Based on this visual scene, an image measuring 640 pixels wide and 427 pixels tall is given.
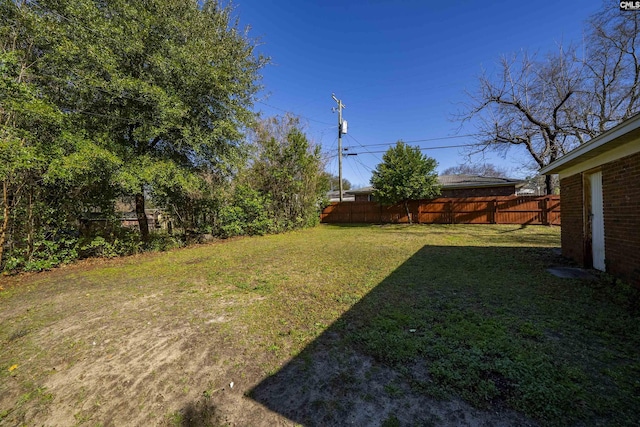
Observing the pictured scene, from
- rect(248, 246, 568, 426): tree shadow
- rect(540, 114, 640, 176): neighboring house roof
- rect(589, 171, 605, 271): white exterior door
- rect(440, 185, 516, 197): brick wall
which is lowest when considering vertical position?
rect(248, 246, 568, 426): tree shadow

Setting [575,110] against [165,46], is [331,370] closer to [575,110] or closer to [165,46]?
[165,46]

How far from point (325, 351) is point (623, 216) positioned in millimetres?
4853

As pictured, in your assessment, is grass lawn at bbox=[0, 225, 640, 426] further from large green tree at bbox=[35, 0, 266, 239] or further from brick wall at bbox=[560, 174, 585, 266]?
large green tree at bbox=[35, 0, 266, 239]

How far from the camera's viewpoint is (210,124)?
759 centimetres

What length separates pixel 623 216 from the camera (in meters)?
3.76

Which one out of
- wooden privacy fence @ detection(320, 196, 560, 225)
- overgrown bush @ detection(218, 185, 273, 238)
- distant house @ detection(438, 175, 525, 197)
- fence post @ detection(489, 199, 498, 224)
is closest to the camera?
overgrown bush @ detection(218, 185, 273, 238)

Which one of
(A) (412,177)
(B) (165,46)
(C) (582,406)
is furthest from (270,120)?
(C) (582,406)

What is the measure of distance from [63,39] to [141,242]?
495cm

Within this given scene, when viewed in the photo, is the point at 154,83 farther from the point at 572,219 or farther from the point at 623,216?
the point at 572,219

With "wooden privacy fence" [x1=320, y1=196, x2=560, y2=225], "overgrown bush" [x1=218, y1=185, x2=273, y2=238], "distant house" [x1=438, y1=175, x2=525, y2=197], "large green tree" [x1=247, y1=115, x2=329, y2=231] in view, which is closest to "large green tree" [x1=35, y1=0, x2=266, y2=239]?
"overgrown bush" [x1=218, y1=185, x2=273, y2=238]

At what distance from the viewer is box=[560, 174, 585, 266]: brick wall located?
16.5 feet

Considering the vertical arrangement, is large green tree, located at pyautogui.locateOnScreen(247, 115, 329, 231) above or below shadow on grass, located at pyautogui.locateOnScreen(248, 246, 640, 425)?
above

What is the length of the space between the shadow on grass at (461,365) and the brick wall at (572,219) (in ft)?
6.94

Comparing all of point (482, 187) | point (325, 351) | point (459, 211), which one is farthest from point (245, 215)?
point (482, 187)
